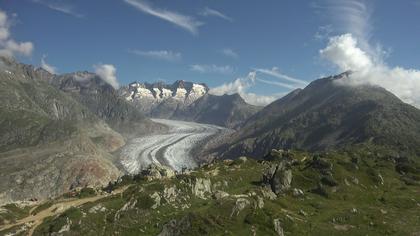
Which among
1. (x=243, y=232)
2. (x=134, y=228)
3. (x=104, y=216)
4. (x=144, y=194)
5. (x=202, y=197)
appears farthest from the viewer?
(x=202, y=197)

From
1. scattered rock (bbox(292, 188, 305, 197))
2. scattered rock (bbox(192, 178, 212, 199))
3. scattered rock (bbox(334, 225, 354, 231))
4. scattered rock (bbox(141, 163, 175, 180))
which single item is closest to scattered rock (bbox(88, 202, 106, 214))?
scattered rock (bbox(192, 178, 212, 199))

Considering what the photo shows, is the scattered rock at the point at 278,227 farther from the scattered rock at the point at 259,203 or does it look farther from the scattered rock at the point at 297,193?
the scattered rock at the point at 297,193

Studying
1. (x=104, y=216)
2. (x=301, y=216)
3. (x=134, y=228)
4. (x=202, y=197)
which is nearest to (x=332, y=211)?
(x=301, y=216)

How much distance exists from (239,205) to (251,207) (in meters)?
2.39

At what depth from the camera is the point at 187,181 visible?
377ft

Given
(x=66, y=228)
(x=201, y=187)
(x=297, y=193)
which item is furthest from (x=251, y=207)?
(x=66, y=228)

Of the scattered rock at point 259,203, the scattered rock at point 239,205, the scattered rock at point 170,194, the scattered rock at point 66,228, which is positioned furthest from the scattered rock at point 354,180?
the scattered rock at point 66,228

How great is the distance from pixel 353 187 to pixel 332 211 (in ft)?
91.0

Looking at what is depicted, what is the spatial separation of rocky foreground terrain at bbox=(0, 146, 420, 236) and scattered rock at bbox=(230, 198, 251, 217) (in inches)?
7.6

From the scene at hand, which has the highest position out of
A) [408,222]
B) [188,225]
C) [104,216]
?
[408,222]

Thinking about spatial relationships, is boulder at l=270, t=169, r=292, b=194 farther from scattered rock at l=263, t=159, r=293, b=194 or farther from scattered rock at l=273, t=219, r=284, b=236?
scattered rock at l=273, t=219, r=284, b=236

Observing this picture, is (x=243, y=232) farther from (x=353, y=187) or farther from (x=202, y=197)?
(x=353, y=187)

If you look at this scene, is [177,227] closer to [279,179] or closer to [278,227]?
[278,227]

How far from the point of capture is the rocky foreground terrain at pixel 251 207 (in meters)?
78.2
